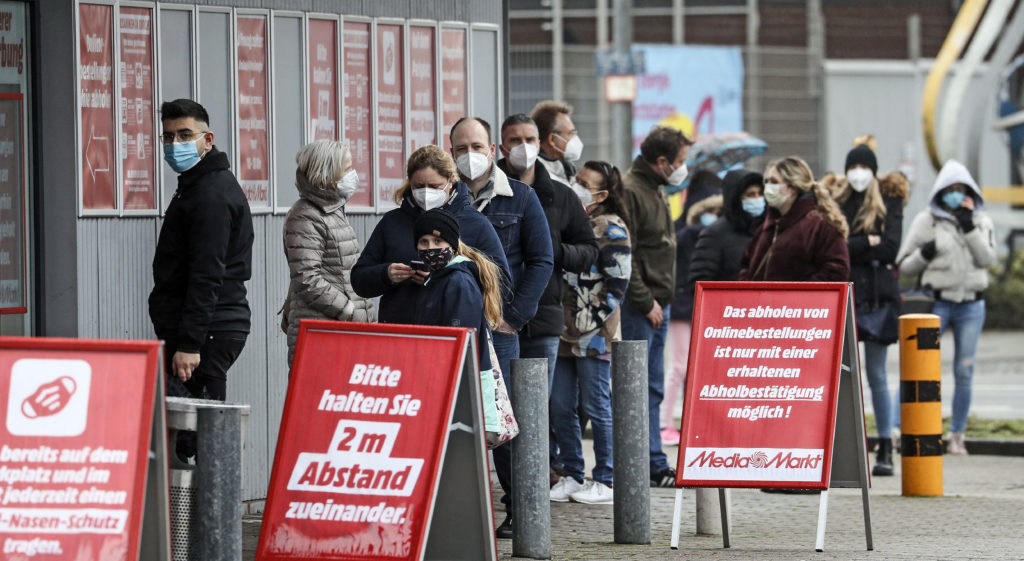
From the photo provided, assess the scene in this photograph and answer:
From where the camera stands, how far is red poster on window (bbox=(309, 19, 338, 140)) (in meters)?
9.03

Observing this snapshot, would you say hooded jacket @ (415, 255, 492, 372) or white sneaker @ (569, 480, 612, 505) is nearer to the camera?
hooded jacket @ (415, 255, 492, 372)

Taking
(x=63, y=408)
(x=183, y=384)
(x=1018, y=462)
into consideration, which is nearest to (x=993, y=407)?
(x=1018, y=462)

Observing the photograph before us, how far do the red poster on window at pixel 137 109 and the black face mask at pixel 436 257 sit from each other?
6.62 feet

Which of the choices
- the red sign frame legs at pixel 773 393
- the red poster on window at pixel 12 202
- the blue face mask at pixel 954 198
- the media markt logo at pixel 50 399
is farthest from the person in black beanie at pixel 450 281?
the blue face mask at pixel 954 198

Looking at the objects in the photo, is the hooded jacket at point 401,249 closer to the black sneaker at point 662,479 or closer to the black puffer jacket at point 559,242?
the black puffer jacket at point 559,242

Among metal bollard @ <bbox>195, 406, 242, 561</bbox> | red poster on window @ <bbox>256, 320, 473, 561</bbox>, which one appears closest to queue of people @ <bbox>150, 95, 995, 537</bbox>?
red poster on window @ <bbox>256, 320, 473, 561</bbox>

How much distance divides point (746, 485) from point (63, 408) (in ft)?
10.8

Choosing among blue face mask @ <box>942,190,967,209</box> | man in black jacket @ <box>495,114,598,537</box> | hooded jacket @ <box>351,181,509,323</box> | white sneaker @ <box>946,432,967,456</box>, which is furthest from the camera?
white sneaker @ <box>946,432,967,456</box>

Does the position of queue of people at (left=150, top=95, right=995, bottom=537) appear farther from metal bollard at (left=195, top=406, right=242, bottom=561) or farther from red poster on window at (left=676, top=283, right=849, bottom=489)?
metal bollard at (left=195, top=406, right=242, bottom=561)

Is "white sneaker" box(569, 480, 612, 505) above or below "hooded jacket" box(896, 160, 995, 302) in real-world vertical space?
below

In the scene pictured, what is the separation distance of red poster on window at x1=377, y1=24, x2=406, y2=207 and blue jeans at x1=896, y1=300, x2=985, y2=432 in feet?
15.1

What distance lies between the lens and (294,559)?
610cm

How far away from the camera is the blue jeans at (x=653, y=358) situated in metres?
9.96

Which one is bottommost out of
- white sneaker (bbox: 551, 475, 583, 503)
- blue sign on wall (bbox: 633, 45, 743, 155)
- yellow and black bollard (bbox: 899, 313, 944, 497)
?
white sneaker (bbox: 551, 475, 583, 503)
